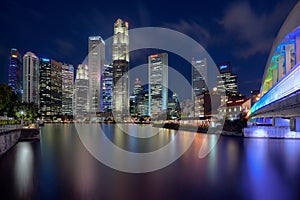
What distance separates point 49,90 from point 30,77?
1510 centimetres

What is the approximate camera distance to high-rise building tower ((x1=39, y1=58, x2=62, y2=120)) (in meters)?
176

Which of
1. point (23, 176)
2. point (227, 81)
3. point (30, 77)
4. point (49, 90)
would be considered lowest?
point (23, 176)

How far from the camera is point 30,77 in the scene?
583ft

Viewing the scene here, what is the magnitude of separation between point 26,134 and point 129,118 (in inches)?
6289

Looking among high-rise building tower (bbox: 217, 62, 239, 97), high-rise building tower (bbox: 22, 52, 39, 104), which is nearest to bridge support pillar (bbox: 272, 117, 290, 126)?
high-rise building tower (bbox: 217, 62, 239, 97)

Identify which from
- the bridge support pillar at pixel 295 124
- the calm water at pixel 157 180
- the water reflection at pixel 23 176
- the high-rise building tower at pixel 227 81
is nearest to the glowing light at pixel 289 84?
the calm water at pixel 157 180

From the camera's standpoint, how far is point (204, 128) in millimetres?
52938

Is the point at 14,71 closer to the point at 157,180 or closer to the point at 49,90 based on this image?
the point at 49,90

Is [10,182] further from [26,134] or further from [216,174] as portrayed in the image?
[26,134]

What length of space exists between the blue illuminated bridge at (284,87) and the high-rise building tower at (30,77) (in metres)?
161

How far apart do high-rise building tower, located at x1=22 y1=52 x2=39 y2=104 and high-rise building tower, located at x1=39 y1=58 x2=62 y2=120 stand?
327 centimetres

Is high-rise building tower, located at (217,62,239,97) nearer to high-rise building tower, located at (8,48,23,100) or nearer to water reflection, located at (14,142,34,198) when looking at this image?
high-rise building tower, located at (8,48,23,100)

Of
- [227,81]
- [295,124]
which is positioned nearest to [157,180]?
[295,124]

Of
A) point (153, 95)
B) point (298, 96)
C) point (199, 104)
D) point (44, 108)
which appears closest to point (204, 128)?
point (298, 96)
